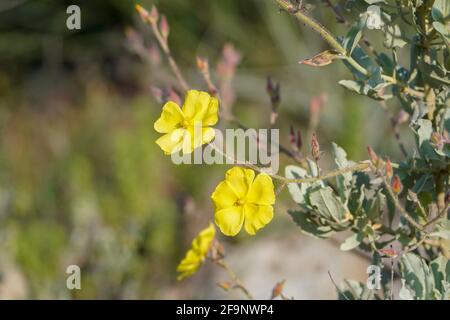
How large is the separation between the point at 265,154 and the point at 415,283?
46 centimetres

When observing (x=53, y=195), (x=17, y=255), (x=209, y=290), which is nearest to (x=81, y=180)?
(x=53, y=195)

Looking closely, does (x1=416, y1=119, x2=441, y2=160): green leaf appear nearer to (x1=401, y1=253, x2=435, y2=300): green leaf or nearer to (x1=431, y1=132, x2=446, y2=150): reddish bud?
(x1=431, y1=132, x2=446, y2=150): reddish bud

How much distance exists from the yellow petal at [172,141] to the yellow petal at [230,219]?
0.13 metres

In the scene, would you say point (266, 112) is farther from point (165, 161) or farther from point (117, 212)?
point (117, 212)

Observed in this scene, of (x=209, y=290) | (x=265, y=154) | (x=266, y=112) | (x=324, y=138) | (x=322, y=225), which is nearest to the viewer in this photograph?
(x=322, y=225)

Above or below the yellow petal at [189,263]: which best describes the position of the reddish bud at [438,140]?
above

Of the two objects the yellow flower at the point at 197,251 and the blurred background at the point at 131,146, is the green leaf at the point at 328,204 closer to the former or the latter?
the blurred background at the point at 131,146

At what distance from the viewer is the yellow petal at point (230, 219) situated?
4.16 ft

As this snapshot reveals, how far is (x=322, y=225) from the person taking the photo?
4.77 feet

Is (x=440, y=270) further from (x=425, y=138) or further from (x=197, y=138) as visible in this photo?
(x=197, y=138)

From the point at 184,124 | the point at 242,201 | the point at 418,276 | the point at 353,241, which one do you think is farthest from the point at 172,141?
the point at 418,276

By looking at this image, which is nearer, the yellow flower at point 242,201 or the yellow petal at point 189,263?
the yellow flower at point 242,201

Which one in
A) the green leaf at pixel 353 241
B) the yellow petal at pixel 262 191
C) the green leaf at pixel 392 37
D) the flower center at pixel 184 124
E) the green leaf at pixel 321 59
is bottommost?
the green leaf at pixel 353 241

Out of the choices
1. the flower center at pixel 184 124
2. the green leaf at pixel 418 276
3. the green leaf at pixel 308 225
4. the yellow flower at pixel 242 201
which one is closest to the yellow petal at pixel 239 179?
the yellow flower at pixel 242 201
